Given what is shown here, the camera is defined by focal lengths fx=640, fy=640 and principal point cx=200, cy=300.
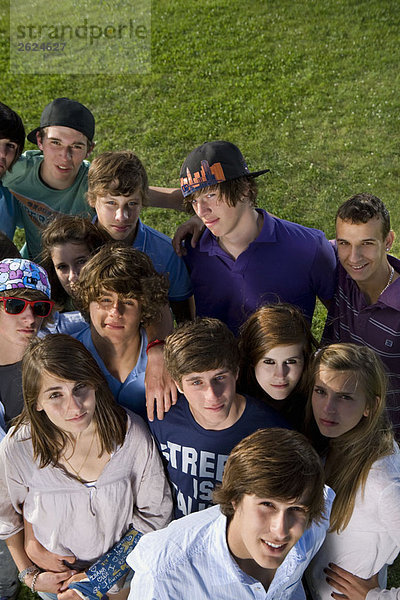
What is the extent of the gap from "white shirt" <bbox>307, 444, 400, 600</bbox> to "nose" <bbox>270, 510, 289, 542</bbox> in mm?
766

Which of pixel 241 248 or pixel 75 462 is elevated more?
pixel 241 248

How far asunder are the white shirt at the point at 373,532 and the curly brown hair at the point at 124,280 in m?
1.63

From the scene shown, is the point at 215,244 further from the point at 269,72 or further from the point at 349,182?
A: the point at 269,72

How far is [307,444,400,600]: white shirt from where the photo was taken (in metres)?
3.39

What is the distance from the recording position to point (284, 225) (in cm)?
475

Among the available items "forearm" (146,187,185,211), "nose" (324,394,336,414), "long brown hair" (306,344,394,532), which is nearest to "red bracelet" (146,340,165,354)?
"long brown hair" (306,344,394,532)

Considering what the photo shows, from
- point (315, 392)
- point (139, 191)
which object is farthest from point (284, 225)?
point (315, 392)

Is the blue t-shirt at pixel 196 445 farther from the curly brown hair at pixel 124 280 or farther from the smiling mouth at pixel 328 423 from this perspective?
the curly brown hair at pixel 124 280

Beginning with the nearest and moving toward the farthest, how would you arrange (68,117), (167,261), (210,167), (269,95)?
(210,167) → (167,261) → (68,117) → (269,95)

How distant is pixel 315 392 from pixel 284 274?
115cm

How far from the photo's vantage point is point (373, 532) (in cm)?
347

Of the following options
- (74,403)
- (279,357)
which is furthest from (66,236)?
(279,357)

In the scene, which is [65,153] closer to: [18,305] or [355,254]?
[18,305]

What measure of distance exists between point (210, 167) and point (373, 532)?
2553 mm
